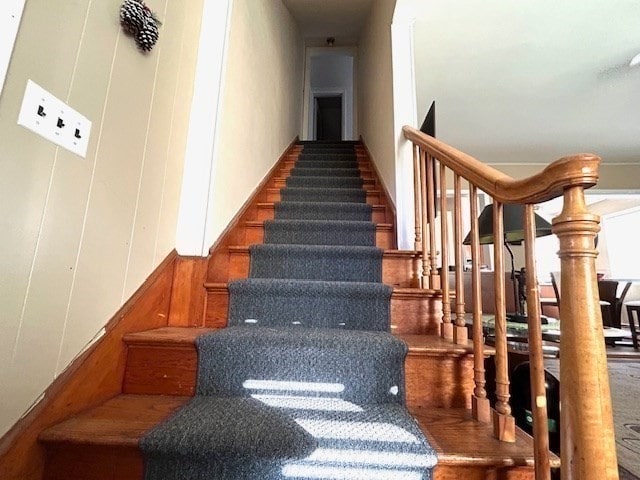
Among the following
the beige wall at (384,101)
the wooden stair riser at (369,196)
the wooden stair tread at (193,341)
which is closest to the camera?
the wooden stair tread at (193,341)

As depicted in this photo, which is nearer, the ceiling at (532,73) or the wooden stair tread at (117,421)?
the wooden stair tread at (117,421)

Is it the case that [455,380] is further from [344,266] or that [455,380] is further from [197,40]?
[197,40]

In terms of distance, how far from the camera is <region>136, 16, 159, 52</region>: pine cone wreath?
1.04 meters

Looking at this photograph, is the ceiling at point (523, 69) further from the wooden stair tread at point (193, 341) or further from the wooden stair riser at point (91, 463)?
the wooden stair riser at point (91, 463)

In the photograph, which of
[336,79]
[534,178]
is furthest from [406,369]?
[336,79]

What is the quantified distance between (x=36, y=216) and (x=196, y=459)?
687 millimetres

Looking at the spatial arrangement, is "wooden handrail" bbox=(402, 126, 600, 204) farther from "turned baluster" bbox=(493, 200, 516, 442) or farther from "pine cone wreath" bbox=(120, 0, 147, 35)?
"pine cone wreath" bbox=(120, 0, 147, 35)

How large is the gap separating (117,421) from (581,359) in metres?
1.04

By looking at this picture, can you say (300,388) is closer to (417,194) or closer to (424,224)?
(424,224)

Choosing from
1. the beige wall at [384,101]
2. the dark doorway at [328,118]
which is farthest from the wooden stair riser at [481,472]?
the dark doorway at [328,118]

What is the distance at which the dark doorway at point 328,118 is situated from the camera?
5.84 meters

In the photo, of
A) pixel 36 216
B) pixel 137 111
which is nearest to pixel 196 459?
pixel 36 216

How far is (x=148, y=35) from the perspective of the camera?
1057 millimetres

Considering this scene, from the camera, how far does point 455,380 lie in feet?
3.19
